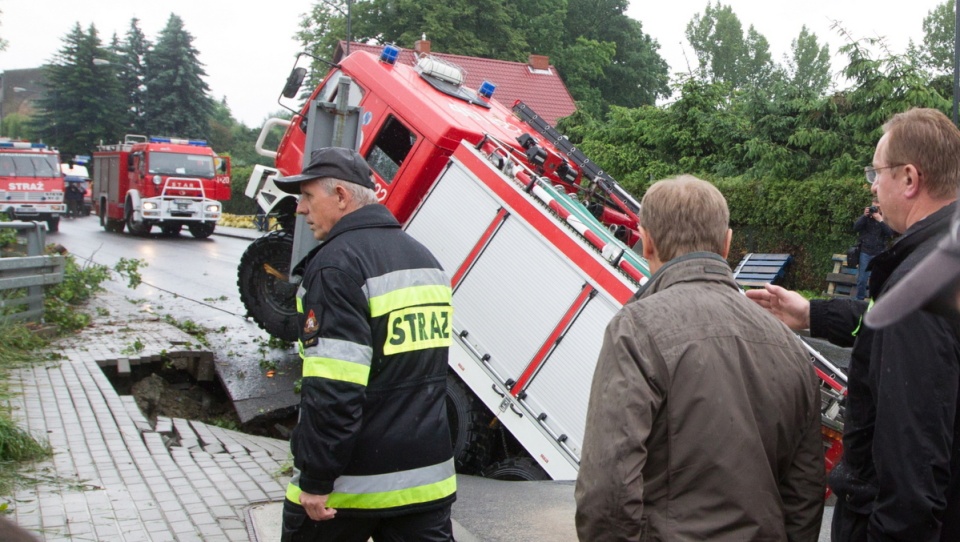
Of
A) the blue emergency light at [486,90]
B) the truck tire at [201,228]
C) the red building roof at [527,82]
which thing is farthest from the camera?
the red building roof at [527,82]

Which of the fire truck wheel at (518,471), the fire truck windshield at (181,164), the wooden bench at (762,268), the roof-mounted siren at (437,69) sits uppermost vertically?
the roof-mounted siren at (437,69)

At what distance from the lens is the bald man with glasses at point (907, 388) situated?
1891 millimetres

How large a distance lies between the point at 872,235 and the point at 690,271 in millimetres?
11029

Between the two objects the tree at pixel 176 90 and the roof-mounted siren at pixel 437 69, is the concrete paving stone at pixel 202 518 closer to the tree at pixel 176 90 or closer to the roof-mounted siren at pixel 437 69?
the roof-mounted siren at pixel 437 69

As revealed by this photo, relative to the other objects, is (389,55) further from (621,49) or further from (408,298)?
(621,49)

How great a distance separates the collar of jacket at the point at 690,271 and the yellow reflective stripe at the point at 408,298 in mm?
868

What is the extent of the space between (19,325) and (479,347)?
4361 millimetres

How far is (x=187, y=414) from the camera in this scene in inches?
304

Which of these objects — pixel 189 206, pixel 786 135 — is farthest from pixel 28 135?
pixel 786 135

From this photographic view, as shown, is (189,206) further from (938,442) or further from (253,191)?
(938,442)

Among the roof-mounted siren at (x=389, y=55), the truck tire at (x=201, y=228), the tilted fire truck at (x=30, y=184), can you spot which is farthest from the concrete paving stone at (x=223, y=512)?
the tilted fire truck at (x=30, y=184)

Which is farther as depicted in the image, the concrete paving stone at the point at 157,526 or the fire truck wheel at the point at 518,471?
the fire truck wheel at the point at 518,471

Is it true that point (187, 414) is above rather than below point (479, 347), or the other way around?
below

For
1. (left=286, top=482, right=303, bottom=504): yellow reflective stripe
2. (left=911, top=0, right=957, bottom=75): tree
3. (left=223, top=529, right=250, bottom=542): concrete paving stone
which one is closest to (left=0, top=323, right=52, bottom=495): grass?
(left=223, top=529, right=250, bottom=542): concrete paving stone
